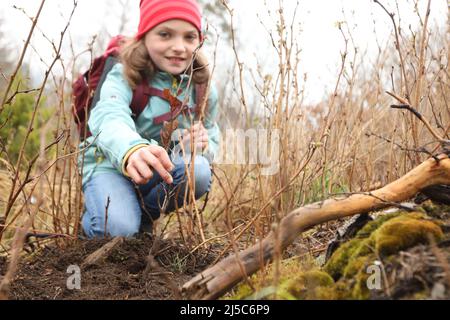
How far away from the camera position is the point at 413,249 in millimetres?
1247

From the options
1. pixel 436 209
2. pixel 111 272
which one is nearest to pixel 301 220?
pixel 436 209

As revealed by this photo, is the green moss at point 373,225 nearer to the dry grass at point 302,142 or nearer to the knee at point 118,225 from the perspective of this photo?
the dry grass at point 302,142

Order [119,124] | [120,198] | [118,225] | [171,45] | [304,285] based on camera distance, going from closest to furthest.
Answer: [304,285], [119,124], [118,225], [120,198], [171,45]

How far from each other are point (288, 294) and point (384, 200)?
1.35ft

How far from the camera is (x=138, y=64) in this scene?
285 centimetres

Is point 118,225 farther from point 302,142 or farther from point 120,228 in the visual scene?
point 302,142

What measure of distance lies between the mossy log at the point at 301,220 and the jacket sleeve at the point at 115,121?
1.07 meters

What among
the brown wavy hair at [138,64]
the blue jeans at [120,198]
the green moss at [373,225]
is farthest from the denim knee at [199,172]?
the green moss at [373,225]

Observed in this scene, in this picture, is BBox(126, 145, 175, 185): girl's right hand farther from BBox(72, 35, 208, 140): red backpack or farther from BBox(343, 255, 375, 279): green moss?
BBox(343, 255, 375, 279): green moss

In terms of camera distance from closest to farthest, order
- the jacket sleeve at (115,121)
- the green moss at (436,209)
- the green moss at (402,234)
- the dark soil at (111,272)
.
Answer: the green moss at (402,234), the green moss at (436,209), the dark soil at (111,272), the jacket sleeve at (115,121)

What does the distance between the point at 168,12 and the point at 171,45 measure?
18 centimetres

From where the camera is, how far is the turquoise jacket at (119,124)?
7.83 feet
